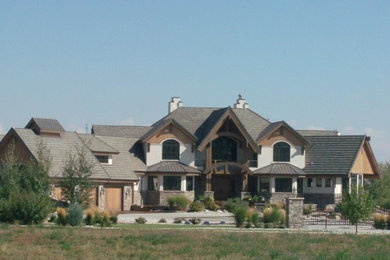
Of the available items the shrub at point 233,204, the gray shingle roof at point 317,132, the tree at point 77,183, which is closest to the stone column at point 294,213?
the shrub at point 233,204

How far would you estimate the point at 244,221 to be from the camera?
45.1m

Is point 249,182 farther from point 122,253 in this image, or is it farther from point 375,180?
point 122,253

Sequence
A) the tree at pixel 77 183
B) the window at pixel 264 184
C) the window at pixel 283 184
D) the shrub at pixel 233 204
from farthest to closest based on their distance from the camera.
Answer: the window at pixel 264 184 < the window at pixel 283 184 < the tree at pixel 77 183 < the shrub at pixel 233 204

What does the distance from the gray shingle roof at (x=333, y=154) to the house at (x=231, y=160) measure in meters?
0.08

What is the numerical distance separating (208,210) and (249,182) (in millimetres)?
6430

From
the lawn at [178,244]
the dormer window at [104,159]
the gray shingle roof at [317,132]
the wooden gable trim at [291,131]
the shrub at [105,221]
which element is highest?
the gray shingle roof at [317,132]

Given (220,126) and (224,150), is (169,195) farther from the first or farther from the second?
(220,126)

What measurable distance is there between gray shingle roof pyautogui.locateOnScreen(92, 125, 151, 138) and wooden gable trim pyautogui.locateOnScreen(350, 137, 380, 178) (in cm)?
1838

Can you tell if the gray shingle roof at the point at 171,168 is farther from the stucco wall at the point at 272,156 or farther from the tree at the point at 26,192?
the tree at the point at 26,192

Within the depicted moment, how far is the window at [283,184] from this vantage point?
224ft

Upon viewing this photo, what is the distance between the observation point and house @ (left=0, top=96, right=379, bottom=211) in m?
66.3

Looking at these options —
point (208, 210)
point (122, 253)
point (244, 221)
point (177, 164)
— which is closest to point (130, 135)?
point (177, 164)

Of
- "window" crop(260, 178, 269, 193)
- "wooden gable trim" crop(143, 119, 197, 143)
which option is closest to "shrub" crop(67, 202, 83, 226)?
"wooden gable trim" crop(143, 119, 197, 143)

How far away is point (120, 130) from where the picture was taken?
246 ft
